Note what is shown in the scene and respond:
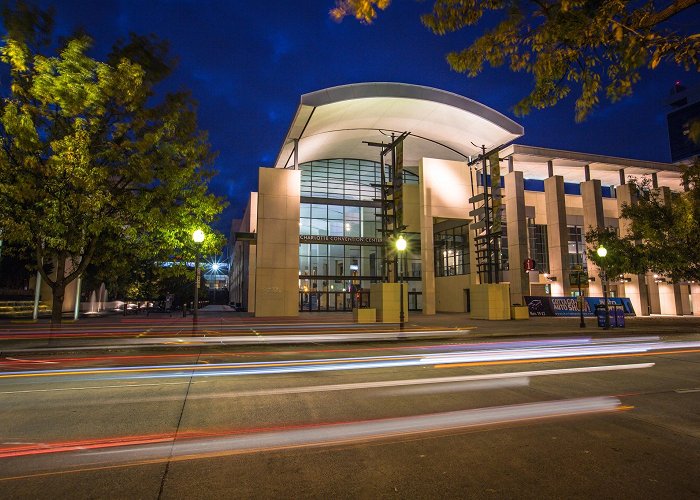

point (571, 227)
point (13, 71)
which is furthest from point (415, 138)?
point (13, 71)

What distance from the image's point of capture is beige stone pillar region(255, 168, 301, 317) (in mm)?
31359

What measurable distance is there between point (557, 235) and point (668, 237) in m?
12.8

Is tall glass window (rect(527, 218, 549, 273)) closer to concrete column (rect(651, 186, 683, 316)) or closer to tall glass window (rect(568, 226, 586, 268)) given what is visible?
tall glass window (rect(568, 226, 586, 268))

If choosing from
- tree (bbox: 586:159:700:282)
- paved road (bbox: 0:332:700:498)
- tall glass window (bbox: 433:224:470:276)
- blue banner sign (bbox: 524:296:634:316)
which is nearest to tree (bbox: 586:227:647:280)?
tree (bbox: 586:159:700:282)

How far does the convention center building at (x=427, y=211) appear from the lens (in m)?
31.8

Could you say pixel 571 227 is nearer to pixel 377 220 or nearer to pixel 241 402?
pixel 377 220

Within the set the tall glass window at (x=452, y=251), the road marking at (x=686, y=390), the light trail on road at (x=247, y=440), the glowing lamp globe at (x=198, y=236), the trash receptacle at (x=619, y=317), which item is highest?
the tall glass window at (x=452, y=251)

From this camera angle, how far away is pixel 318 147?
4053 cm

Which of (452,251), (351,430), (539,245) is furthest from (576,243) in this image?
(351,430)

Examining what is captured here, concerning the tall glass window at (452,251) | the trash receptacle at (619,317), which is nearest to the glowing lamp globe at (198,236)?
the trash receptacle at (619,317)

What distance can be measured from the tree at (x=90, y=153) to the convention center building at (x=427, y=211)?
14143mm

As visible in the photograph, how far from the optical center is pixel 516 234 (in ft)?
122

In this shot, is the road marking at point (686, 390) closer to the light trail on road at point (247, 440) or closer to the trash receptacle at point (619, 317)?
the light trail on road at point (247, 440)

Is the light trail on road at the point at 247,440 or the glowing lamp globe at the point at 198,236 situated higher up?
the glowing lamp globe at the point at 198,236
